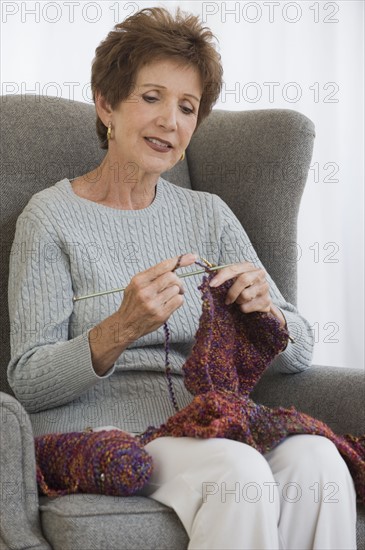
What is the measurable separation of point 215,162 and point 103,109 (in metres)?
0.34

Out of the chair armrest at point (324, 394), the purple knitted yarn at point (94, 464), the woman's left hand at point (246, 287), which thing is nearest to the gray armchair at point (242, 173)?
the chair armrest at point (324, 394)

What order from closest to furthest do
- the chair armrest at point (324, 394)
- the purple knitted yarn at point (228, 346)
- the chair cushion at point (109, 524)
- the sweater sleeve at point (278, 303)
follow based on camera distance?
the chair cushion at point (109, 524), the purple knitted yarn at point (228, 346), the chair armrest at point (324, 394), the sweater sleeve at point (278, 303)

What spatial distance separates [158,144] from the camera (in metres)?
1.72

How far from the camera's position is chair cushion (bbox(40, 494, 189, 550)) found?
1.18 metres

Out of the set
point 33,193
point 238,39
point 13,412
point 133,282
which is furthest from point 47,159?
point 238,39

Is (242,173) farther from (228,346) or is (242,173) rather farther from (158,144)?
(228,346)

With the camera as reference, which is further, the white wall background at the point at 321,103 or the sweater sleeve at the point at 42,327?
the white wall background at the point at 321,103

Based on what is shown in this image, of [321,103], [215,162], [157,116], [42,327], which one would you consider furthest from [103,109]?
[321,103]

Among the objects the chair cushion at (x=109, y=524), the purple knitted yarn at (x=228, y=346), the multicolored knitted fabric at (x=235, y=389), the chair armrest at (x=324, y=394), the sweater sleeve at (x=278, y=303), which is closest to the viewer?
the chair cushion at (x=109, y=524)

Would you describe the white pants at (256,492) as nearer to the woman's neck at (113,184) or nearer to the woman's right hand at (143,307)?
the woman's right hand at (143,307)

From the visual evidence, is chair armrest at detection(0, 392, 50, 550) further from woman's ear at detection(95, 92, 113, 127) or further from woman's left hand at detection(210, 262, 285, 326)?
woman's ear at detection(95, 92, 113, 127)

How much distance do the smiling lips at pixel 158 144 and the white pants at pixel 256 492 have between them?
60 centimetres

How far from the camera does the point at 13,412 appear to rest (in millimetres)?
1227

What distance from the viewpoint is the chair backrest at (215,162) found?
6.00 ft
